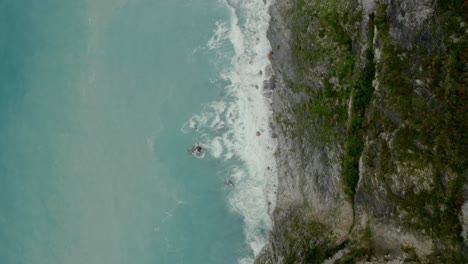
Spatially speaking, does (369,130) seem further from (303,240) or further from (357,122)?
(303,240)

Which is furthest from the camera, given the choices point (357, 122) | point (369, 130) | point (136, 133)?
point (136, 133)

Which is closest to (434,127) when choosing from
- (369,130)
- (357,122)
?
(369,130)

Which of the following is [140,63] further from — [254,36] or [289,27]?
[289,27]

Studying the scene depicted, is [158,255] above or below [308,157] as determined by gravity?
below

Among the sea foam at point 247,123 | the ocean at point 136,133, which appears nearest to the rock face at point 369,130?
the sea foam at point 247,123

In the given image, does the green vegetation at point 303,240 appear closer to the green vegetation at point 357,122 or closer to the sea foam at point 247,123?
the sea foam at point 247,123

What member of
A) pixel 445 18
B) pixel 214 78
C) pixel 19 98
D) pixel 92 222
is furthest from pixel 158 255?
pixel 445 18

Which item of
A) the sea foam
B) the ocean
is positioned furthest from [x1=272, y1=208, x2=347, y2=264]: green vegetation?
the ocean
